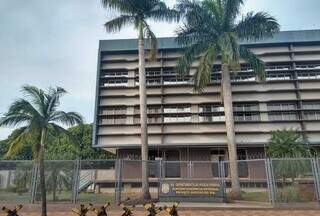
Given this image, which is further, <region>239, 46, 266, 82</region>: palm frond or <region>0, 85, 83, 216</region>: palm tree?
<region>239, 46, 266, 82</region>: palm frond

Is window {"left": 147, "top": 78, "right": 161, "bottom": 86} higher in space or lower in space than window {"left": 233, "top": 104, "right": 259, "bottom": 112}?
higher

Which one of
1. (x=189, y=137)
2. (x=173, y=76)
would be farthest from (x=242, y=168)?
(x=173, y=76)

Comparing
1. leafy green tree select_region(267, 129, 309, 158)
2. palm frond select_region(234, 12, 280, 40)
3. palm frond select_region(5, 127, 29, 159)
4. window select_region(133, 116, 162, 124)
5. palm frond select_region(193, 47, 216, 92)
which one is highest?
palm frond select_region(234, 12, 280, 40)

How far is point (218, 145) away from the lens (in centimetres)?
3631

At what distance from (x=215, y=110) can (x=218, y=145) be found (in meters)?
3.95

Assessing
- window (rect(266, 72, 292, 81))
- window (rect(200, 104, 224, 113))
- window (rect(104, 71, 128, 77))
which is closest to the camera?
window (rect(200, 104, 224, 113))

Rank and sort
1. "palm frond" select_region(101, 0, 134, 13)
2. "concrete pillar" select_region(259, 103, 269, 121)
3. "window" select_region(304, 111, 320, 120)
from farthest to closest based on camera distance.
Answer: "concrete pillar" select_region(259, 103, 269, 121) < "window" select_region(304, 111, 320, 120) < "palm frond" select_region(101, 0, 134, 13)

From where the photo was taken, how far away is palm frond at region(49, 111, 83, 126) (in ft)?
52.9

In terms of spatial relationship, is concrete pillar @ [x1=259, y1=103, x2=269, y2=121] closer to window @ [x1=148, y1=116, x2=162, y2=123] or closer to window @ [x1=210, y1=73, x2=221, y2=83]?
window @ [x1=210, y1=73, x2=221, y2=83]

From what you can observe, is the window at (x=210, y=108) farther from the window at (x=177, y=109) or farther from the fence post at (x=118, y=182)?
the fence post at (x=118, y=182)

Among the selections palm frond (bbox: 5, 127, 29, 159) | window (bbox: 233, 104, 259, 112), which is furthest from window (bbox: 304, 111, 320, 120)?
A: palm frond (bbox: 5, 127, 29, 159)

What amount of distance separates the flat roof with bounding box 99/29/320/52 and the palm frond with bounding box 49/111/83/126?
2329 cm

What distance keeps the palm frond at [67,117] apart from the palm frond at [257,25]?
1461 centimetres

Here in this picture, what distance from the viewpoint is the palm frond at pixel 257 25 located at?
24891mm
